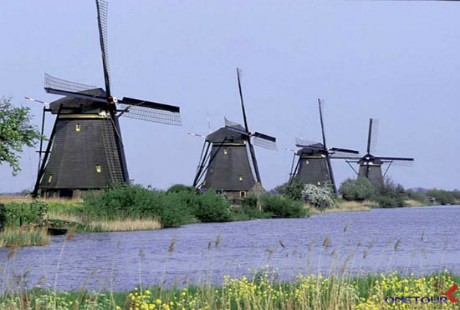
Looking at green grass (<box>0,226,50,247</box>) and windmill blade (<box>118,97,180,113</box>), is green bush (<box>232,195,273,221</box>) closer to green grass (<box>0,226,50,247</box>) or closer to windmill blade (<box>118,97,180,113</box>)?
windmill blade (<box>118,97,180,113</box>)

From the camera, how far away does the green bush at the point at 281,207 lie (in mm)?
49594

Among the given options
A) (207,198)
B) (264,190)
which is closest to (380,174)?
(264,190)

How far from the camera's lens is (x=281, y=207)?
162ft

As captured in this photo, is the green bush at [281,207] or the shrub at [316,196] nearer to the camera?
the green bush at [281,207]

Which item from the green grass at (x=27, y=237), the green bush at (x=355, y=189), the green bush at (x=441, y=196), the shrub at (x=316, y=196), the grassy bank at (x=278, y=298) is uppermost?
the green bush at (x=441, y=196)

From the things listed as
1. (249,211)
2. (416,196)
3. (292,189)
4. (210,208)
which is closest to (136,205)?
(210,208)

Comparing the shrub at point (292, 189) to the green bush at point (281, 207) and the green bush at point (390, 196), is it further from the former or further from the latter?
the green bush at point (390, 196)

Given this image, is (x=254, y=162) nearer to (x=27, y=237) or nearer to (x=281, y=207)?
(x=281, y=207)

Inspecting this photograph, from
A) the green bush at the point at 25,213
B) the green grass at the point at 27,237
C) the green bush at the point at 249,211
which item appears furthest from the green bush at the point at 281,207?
the green grass at the point at 27,237

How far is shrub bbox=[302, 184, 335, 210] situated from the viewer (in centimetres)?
5869

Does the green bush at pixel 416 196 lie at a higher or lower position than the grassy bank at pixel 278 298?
higher

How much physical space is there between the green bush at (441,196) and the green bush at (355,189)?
26640mm

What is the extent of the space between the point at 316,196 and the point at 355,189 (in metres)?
15.6

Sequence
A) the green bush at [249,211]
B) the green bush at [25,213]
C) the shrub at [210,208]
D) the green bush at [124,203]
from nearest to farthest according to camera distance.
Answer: the green bush at [25,213] < the green bush at [124,203] < the shrub at [210,208] < the green bush at [249,211]
